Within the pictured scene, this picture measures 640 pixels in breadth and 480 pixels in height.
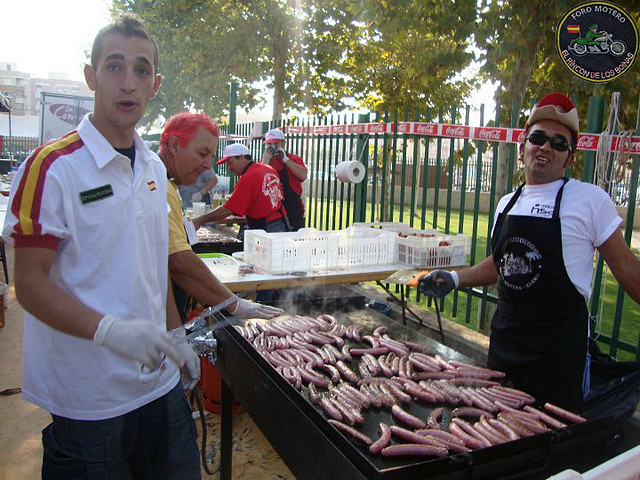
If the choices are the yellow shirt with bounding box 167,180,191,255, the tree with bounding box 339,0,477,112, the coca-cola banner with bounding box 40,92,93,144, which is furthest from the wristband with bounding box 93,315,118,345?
the coca-cola banner with bounding box 40,92,93,144

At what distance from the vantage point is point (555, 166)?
305 centimetres

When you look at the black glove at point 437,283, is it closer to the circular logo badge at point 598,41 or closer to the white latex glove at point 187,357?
the white latex glove at point 187,357

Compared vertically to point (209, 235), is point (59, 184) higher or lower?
higher

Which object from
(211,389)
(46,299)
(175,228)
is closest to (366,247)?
(211,389)

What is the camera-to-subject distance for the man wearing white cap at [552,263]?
285 cm

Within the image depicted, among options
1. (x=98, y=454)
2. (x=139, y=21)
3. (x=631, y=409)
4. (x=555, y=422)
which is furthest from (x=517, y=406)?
(x=139, y=21)

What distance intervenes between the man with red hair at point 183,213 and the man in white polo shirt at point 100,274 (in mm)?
542

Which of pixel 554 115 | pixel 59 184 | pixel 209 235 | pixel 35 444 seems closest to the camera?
pixel 59 184

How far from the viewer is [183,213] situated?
3.18 m

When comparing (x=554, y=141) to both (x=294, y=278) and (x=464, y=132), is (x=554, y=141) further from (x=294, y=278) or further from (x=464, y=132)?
(x=464, y=132)

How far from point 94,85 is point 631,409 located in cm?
357

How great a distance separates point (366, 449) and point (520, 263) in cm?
151

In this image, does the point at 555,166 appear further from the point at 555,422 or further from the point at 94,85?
the point at 94,85

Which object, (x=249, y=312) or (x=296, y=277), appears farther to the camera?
(x=296, y=277)
